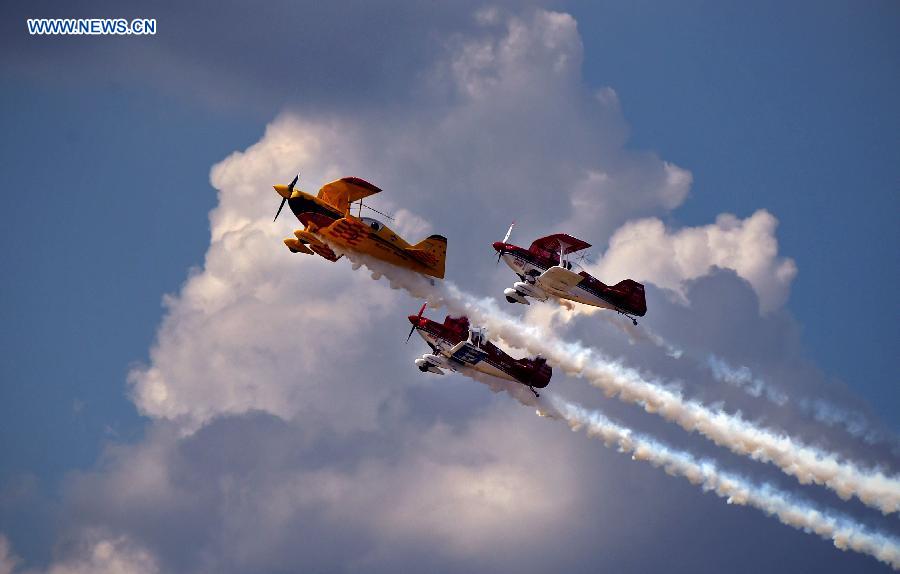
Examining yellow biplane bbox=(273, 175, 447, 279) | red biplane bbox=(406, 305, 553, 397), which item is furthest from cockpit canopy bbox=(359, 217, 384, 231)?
red biplane bbox=(406, 305, 553, 397)

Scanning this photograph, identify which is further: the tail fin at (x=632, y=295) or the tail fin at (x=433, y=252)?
the tail fin at (x=632, y=295)

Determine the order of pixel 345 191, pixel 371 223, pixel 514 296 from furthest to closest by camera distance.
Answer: pixel 514 296 < pixel 345 191 < pixel 371 223

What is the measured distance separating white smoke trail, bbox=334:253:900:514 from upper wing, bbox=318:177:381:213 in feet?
12.5

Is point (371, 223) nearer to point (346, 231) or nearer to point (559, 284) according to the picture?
point (346, 231)

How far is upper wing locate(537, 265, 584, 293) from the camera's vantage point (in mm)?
96000

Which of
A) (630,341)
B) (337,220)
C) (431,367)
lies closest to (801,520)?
(630,341)

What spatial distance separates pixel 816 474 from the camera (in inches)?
3612

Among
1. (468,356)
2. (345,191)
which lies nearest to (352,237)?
(345,191)

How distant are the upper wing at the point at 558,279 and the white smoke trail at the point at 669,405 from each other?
2.89 metres

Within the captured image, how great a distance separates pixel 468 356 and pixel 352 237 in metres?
9.83

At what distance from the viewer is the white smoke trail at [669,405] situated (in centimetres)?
9025

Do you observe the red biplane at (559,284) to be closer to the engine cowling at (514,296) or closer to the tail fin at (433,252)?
the engine cowling at (514,296)

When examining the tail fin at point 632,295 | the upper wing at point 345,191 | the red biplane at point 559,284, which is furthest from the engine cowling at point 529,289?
the upper wing at point 345,191

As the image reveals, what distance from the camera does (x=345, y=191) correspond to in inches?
3703
